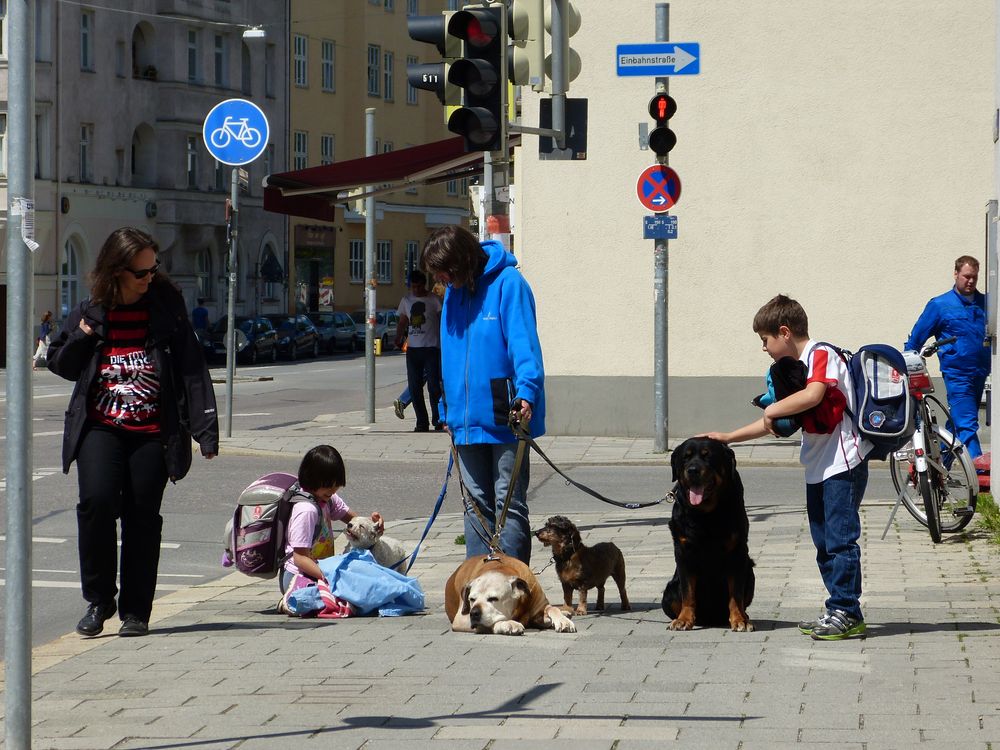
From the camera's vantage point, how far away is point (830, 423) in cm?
707

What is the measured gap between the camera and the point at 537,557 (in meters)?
10.5

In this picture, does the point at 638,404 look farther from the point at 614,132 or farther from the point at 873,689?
the point at 873,689

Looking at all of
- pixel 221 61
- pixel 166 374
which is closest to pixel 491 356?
pixel 166 374

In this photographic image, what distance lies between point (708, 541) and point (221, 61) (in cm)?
5453

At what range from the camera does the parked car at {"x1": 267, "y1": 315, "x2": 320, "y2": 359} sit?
5109cm

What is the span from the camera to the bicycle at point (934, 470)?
10.5 meters

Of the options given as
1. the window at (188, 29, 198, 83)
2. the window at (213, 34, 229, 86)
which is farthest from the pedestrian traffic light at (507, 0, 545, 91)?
the window at (213, 34, 229, 86)

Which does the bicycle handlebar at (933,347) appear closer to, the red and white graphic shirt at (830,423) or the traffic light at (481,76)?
the traffic light at (481,76)

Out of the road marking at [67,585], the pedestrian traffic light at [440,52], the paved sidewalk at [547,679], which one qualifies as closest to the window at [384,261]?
the pedestrian traffic light at [440,52]

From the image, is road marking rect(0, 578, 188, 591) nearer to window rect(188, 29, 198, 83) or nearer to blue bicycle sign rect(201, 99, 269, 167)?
blue bicycle sign rect(201, 99, 269, 167)

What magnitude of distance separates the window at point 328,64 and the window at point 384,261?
721 centimetres

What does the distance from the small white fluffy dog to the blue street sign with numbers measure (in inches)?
320

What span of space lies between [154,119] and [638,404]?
40764 mm

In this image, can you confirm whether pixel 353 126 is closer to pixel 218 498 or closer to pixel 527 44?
pixel 218 498
